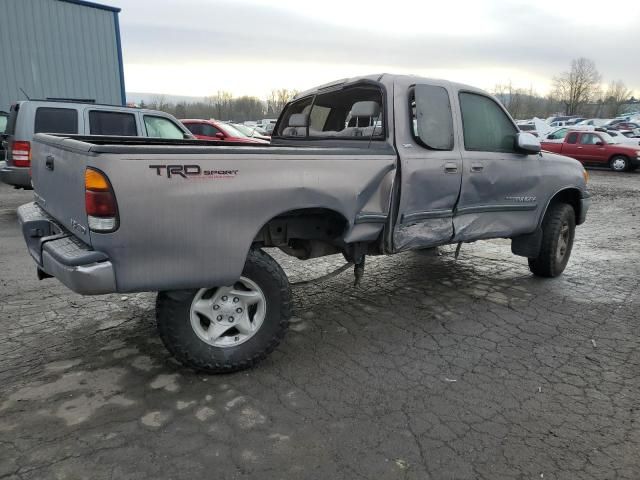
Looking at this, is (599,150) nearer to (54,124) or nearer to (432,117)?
(432,117)

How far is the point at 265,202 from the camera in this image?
2.90m

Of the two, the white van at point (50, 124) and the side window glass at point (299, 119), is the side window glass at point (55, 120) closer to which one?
the white van at point (50, 124)

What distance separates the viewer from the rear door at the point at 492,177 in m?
4.23

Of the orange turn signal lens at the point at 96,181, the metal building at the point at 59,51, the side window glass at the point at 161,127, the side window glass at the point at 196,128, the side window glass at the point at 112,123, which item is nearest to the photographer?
the orange turn signal lens at the point at 96,181

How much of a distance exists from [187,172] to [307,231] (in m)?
1.18

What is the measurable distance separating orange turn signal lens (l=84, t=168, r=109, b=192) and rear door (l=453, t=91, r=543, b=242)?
9.34 feet

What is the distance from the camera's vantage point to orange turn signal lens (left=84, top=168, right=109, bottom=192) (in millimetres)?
2469

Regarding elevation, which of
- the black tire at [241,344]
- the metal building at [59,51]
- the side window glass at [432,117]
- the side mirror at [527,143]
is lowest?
the black tire at [241,344]

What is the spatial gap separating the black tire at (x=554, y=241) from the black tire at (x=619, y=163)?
1580 centimetres

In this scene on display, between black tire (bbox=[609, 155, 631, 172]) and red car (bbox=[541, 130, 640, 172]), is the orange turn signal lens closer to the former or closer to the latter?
red car (bbox=[541, 130, 640, 172])

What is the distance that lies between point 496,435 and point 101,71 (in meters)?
18.1

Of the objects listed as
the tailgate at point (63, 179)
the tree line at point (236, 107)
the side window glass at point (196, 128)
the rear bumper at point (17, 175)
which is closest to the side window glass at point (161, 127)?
the rear bumper at point (17, 175)

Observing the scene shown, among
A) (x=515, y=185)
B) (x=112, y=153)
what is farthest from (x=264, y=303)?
(x=515, y=185)

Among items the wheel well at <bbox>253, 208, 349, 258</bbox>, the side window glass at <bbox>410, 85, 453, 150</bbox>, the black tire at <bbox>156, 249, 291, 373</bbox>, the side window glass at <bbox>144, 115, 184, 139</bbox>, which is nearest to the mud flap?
the side window glass at <bbox>410, 85, 453, 150</bbox>
